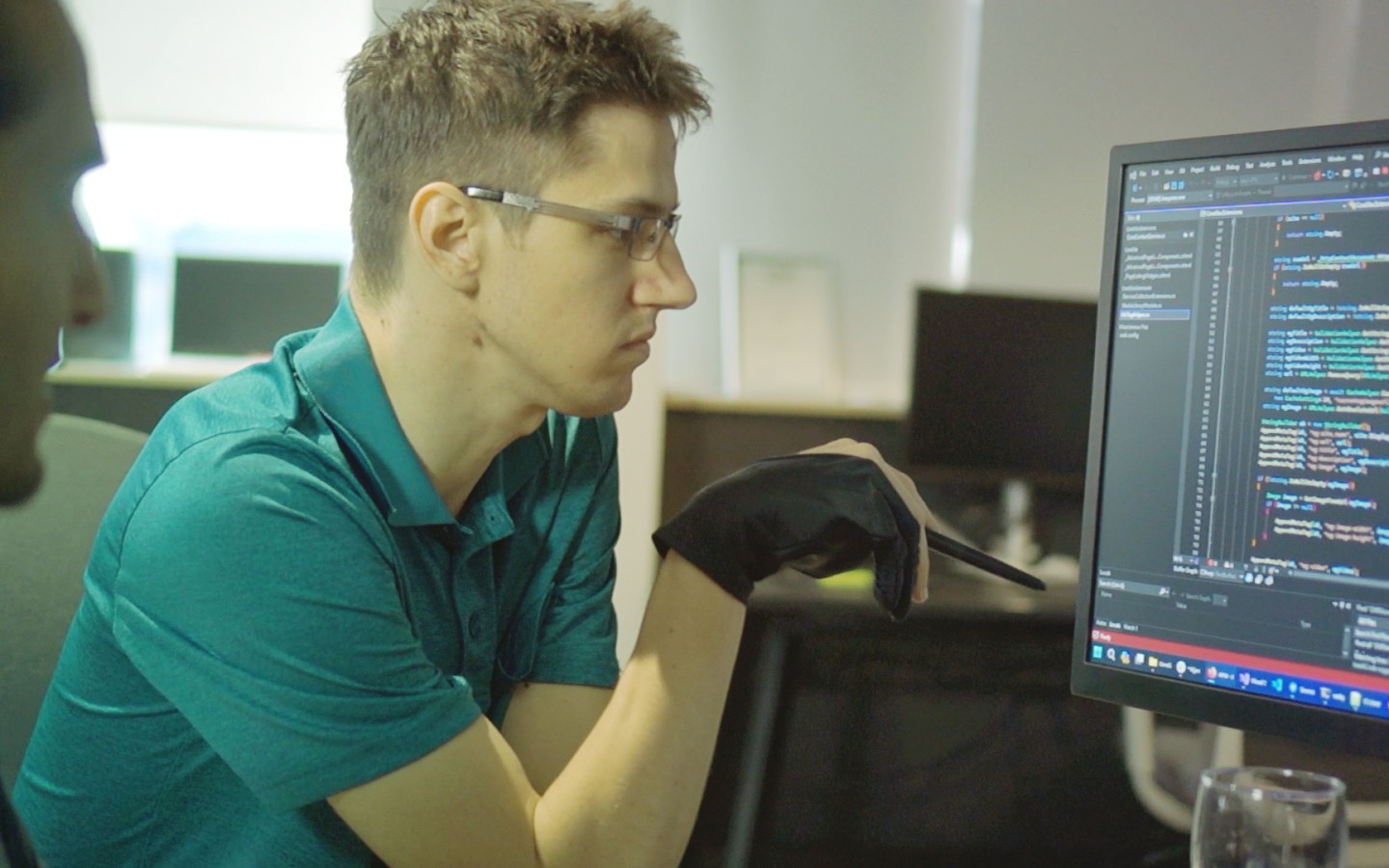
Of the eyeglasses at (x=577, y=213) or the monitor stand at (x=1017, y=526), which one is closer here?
the eyeglasses at (x=577, y=213)

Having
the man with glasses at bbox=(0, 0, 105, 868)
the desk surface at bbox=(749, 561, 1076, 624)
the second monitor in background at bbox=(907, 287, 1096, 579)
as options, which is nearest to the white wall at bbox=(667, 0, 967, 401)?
the second monitor in background at bbox=(907, 287, 1096, 579)

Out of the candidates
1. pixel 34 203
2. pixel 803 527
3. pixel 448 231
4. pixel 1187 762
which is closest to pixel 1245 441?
pixel 803 527

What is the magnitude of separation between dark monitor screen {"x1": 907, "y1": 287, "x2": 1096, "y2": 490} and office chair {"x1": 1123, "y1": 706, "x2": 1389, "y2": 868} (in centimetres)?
53

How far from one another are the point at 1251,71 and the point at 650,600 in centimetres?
246

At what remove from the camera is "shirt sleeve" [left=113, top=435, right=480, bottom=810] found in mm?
764

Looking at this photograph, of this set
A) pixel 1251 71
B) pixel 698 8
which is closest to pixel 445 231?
pixel 698 8

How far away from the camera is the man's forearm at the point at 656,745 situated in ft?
2.83

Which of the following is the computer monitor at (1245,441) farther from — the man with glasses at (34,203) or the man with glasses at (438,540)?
the man with glasses at (34,203)

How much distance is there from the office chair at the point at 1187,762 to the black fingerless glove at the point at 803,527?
2.53ft

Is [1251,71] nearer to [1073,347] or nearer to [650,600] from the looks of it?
[1073,347]

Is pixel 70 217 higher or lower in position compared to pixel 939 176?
lower

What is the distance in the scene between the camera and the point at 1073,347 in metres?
2.42

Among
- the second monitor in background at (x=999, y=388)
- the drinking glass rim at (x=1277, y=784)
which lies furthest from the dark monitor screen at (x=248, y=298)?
the drinking glass rim at (x=1277, y=784)

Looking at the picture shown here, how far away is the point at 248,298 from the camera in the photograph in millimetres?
2852
